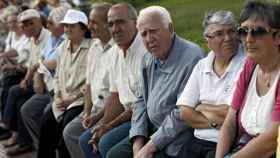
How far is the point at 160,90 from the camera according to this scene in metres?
4.21

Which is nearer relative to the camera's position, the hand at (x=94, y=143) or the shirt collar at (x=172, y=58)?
the shirt collar at (x=172, y=58)

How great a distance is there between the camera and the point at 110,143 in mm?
4648

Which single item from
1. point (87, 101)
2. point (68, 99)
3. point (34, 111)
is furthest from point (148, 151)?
point (34, 111)

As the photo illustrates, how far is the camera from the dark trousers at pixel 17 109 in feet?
23.4

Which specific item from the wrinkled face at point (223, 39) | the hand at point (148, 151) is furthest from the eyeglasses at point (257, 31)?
the hand at point (148, 151)

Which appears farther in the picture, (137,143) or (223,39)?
(137,143)

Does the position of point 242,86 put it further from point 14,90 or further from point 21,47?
point 21,47

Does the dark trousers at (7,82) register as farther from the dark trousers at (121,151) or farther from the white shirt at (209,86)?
the white shirt at (209,86)

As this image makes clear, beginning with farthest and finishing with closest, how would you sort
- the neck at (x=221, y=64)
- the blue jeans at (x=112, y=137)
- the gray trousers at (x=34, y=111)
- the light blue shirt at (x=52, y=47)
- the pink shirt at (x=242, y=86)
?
1. the light blue shirt at (x=52, y=47)
2. the gray trousers at (x=34, y=111)
3. the blue jeans at (x=112, y=137)
4. the neck at (x=221, y=64)
5. the pink shirt at (x=242, y=86)

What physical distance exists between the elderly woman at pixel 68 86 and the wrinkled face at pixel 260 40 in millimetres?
2843

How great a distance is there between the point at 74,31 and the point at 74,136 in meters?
1.19

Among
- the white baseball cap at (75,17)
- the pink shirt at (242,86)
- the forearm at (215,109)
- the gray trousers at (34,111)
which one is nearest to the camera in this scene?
the pink shirt at (242,86)

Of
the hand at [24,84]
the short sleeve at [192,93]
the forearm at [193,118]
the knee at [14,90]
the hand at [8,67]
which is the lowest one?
the knee at [14,90]

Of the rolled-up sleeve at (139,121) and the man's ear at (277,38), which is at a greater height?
the man's ear at (277,38)
